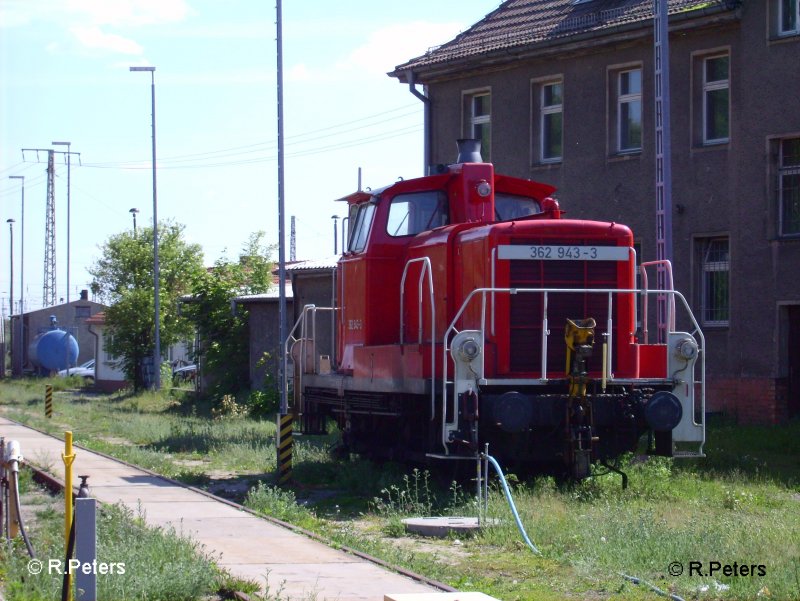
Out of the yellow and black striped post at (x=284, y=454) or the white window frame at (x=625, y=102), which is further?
the white window frame at (x=625, y=102)

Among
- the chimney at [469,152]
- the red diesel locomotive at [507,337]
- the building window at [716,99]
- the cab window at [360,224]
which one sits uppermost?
the building window at [716,99]

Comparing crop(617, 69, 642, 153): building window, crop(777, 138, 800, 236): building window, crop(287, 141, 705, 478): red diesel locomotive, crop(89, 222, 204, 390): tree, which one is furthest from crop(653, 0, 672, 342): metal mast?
crop(89, 222, 204, 390): tree

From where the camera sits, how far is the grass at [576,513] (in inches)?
321

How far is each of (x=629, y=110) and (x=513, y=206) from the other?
30.0 feet

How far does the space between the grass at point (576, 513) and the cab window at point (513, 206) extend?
3301 millimetres

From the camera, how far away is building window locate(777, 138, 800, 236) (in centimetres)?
1936

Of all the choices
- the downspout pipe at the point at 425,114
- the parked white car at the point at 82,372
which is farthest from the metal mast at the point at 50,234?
the downspout pipe at the point at 425,114

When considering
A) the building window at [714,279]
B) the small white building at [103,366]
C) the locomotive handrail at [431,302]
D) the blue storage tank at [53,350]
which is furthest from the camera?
the blue storage tank at [53,350]

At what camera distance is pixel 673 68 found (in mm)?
21172

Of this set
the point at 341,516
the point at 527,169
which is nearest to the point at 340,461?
the point at 341,516

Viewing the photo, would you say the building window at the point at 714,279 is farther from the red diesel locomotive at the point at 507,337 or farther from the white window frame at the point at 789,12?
the red diesel locomotive at the point at 507,337

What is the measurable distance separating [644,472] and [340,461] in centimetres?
446

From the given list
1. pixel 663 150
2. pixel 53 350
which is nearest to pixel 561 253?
pixel 663 150

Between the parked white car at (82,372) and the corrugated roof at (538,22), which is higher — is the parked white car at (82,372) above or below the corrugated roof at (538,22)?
below
